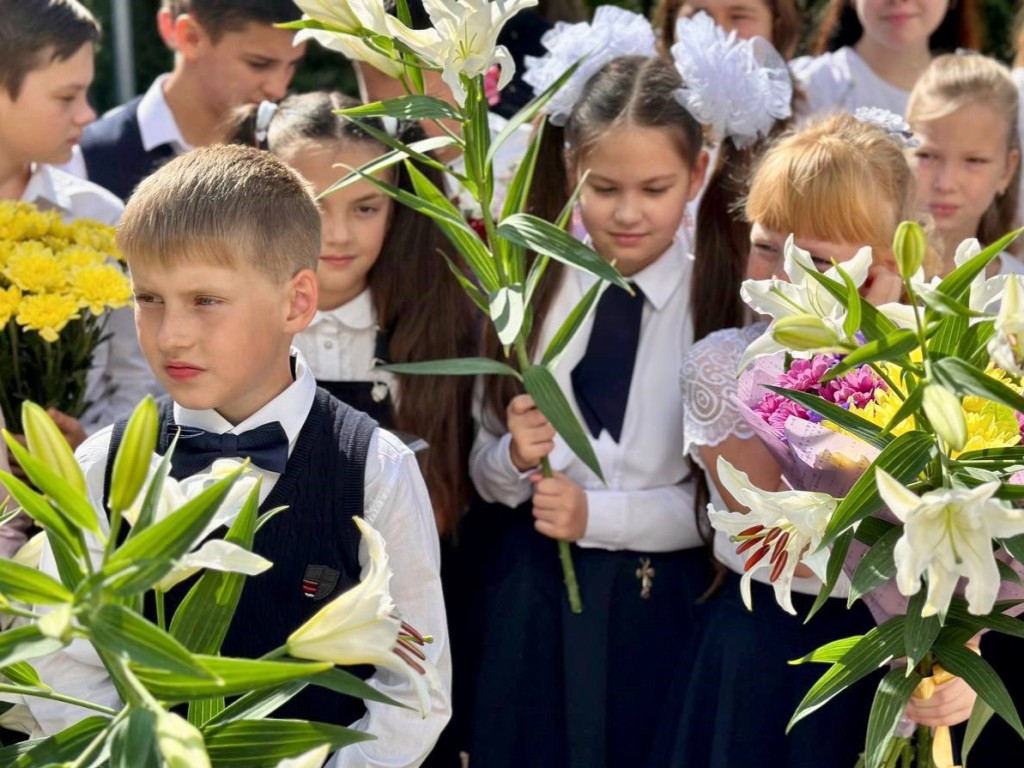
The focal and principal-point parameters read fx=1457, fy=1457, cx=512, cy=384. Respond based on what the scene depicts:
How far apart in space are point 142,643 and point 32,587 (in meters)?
0.12

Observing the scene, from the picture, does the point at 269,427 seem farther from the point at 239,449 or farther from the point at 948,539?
the point at 948,539

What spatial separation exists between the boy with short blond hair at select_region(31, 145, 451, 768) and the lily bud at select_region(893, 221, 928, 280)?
0.93 metres

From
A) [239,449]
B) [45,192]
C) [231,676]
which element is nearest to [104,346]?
[45,192]

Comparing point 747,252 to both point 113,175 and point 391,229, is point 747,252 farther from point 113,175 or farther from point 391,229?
point 113,175

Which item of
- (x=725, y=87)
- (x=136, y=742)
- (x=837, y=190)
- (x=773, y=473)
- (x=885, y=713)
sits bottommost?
(x=885, y=713)

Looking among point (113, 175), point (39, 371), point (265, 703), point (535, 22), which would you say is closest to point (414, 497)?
point (265, 703)

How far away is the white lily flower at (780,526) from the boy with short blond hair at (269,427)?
0.54 metres

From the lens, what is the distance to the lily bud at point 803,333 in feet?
5.33

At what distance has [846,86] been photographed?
4.14 metres

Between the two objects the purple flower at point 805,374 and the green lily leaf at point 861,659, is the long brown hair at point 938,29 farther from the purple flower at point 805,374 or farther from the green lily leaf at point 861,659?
the green lily leaf at point 861,659

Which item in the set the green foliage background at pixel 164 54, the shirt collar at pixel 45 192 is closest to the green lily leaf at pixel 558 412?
the shirt collar at pixel 45 192

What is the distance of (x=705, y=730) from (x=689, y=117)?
1307 millimetres

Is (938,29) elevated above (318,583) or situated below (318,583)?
above

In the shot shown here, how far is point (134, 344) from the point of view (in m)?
3.26
